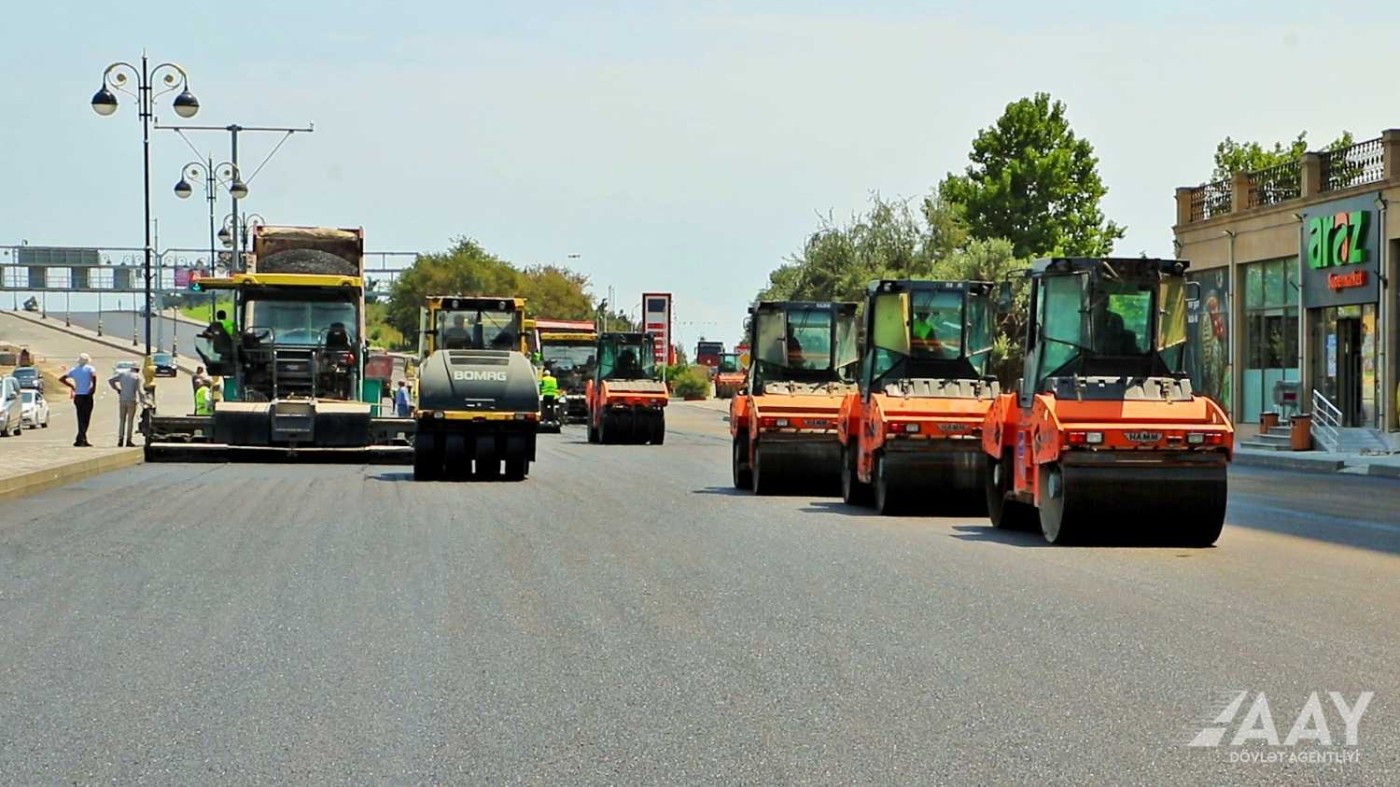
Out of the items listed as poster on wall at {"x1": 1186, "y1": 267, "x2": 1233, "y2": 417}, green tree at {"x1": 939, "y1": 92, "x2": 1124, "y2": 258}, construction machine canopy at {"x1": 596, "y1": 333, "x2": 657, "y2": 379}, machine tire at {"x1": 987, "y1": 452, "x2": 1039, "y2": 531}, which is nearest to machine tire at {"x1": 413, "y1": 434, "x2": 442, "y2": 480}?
machine tire at {"x1": 987, "y1": 452, "x2": 1039, "y2": 531}

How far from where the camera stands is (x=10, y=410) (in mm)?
48500

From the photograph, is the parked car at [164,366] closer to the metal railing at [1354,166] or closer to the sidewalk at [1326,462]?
the metal railing at [1354,166]

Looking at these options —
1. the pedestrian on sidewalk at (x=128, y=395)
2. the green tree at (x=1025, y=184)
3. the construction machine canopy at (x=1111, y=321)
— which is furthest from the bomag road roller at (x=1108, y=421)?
the green tree at (x=1025, y=184)

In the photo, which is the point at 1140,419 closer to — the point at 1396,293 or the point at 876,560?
the point at 876,560

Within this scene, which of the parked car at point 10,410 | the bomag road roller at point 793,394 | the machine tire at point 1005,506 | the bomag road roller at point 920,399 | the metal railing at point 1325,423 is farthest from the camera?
the parked car at point 10,410

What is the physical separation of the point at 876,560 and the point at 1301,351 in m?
35.4

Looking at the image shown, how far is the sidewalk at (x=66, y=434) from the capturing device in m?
27.9

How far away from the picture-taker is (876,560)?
1658 centimetres

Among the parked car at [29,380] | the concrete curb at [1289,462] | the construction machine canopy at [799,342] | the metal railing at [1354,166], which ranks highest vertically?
the metal railing at [1354,166]

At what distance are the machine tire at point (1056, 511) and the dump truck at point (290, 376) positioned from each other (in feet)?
54.6

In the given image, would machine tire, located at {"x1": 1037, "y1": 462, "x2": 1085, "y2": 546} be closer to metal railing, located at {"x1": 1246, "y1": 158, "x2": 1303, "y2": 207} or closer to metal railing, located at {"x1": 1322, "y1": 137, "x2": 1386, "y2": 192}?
metal railing, located at {"x1": 1322, "y1": 137, "x2": 1386, "y2": 192}

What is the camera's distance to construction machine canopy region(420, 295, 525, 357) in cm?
3481

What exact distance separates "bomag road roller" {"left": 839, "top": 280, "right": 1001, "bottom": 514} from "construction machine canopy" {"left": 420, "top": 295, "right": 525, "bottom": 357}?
35.2 ft

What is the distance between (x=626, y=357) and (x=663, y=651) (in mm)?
39895
